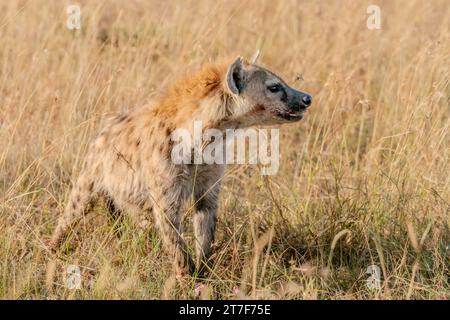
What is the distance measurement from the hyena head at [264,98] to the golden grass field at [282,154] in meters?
0.41

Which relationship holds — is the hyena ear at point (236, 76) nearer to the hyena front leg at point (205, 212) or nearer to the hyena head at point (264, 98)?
the hyena head at point (264, 98)

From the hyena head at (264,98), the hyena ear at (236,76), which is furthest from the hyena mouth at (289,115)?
the hyena ear at (236,76)

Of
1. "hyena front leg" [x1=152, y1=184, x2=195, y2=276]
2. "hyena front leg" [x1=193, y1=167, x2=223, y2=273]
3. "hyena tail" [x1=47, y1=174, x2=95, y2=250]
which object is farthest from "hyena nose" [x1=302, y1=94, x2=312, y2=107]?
"hyena tail" [x1=47, y1=174, x2=95, y2=250]

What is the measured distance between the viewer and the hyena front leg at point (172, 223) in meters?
4.89

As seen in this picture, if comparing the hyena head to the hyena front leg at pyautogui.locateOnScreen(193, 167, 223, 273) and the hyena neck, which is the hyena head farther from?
the hyena front leg at pyautogui.locateOnScreen(193, 167, 223, 273)

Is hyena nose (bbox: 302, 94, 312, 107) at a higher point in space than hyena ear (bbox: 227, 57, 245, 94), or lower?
lower

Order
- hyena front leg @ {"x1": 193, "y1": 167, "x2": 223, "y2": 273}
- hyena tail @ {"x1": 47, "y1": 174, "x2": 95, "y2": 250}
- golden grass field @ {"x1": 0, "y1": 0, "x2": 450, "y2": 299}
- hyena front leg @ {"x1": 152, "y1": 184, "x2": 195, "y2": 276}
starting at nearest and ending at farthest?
golden grass field @ {"x1": 0, "y1": 0, "x2": 450, "y2": 299}, hyena front leg @ {"x1": 152, "y1": 184, "x2": 195, "y2": 276}, hyena front leg @ {"x1": 193, "y1": 167, "x2": 223, "y2": 273}, hyena tail @ {"x1": 47, "y1": 174, "x2": 95, "y2": 250}

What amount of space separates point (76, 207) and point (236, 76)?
52.3 inches

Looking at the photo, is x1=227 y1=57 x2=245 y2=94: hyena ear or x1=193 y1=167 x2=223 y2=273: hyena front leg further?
x1=193 y1=167 x2=223 y2=273: hyena front leg

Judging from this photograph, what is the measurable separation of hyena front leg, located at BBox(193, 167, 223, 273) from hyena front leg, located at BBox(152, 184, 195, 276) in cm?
14

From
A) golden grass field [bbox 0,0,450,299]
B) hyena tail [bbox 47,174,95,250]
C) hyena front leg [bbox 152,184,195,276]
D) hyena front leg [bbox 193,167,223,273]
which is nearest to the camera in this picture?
golden grass field [bbox 0,0,450,299]

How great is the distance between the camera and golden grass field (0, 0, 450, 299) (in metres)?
4.78

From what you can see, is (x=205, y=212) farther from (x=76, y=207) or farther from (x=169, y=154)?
(x=76, y=207)
